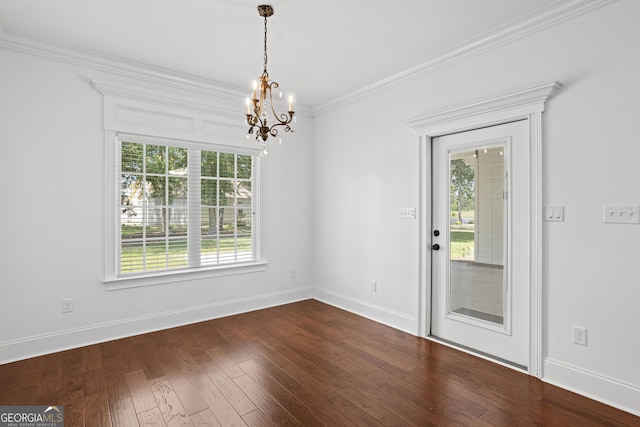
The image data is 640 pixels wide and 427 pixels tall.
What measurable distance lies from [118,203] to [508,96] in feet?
12.8

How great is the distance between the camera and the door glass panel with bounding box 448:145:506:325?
119 inches

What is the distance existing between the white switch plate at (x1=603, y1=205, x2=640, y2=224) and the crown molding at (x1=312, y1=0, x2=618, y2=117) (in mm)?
1436

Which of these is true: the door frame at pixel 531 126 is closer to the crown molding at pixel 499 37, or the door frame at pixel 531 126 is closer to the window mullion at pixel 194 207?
the crown molding at pixel 499 37

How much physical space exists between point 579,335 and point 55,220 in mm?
4578

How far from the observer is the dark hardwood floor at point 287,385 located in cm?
218

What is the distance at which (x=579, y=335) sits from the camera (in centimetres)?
249

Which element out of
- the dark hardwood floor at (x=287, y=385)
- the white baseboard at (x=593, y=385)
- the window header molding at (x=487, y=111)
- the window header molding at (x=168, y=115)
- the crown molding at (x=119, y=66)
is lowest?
the dark hardwood floor at (x=287, y=385)

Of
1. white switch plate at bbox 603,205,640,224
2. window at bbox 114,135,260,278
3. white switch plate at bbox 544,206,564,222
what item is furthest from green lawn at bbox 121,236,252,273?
white switch plate at bbox 603,205,640,224

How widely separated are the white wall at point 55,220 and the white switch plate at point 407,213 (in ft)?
9.08

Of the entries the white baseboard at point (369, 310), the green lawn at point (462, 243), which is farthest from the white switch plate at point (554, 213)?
the white baseboard at point (369, 310)

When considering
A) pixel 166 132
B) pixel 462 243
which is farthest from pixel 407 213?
pixel 166 132

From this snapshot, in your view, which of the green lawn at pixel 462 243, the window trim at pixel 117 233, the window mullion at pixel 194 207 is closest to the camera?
the green lawn at pixel 462 243

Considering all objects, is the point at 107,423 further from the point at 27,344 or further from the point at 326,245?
the point at 326,245

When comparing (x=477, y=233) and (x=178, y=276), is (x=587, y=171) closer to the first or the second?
(x=477, y=233)
